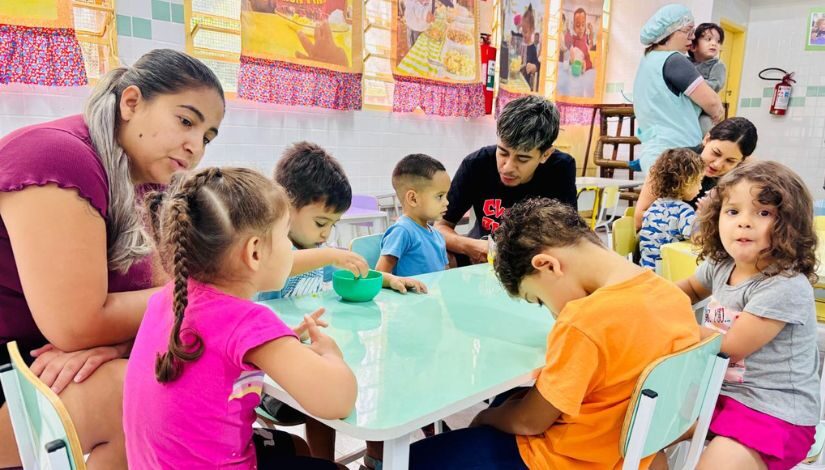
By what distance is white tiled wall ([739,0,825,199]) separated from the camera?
6.51m

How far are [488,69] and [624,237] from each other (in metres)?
2.94

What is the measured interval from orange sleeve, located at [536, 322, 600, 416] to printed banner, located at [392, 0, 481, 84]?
12.4ft

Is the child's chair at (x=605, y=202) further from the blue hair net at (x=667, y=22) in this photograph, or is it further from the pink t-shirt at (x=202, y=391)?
the pink t-shirt at (x=202, y=391)

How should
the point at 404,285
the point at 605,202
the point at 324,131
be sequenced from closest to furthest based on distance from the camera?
1. the point at 404,285
2. the point at 324,131
3. the point at 605,202

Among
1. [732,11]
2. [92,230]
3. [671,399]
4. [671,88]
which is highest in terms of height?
[732,11]

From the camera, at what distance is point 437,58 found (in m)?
4.71

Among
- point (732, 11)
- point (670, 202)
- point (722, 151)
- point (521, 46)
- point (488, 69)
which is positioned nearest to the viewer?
point (670, 202)

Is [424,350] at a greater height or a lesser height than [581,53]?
lesser

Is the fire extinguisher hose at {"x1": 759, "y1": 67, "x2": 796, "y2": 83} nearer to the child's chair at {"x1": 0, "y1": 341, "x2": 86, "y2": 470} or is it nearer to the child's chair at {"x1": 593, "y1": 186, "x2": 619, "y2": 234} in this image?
the child's chair at {"x1": 593, "y1": 186, "x2": 619, "y2": 234}

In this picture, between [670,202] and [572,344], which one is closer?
[572,344]

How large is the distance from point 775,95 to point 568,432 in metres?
7.36

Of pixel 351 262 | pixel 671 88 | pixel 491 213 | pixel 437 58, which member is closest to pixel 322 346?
pixel 351 262

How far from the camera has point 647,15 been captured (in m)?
6.54

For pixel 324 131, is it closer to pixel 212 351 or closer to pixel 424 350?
pixel 424 350
